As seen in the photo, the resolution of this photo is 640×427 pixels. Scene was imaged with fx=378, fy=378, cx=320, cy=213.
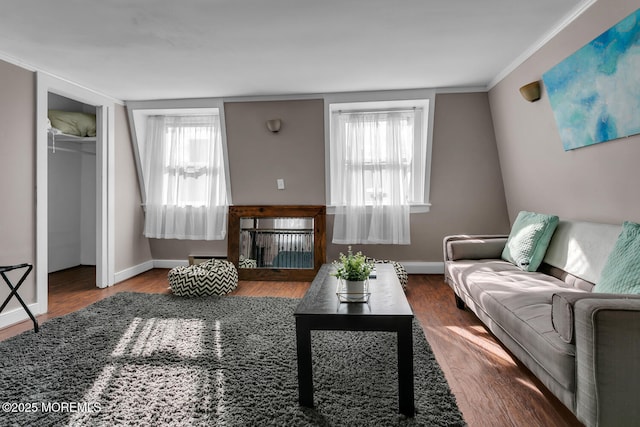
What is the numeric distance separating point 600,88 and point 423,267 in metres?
2.84

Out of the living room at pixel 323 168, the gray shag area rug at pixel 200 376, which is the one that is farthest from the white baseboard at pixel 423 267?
the gray shag area rug at pixel 200 376

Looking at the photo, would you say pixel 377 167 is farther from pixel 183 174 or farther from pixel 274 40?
pixel 183 174

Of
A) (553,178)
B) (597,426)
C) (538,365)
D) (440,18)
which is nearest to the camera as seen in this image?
(597,426)

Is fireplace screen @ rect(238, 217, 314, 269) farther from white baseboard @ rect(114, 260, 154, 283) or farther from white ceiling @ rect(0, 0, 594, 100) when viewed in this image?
white ceiling @ rect(0, 0, 594, 100)

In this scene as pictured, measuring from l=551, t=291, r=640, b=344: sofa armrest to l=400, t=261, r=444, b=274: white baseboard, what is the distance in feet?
10.2

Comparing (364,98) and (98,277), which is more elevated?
(364,98)

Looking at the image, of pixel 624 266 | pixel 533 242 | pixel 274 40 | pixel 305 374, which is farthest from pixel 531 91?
pixel 305 374

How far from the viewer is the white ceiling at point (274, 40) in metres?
2.45

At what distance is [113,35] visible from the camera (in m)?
2.81

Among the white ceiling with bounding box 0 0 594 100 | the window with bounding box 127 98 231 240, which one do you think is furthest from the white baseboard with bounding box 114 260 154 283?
the white ceiling with bounding box 0 0 594 100

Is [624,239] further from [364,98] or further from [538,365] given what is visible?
[364,98]

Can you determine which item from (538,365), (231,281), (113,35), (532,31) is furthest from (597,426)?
(113,35)

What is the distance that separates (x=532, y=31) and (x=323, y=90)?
7.05ft

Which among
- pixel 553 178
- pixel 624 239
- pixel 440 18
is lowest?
pixel 624 239
